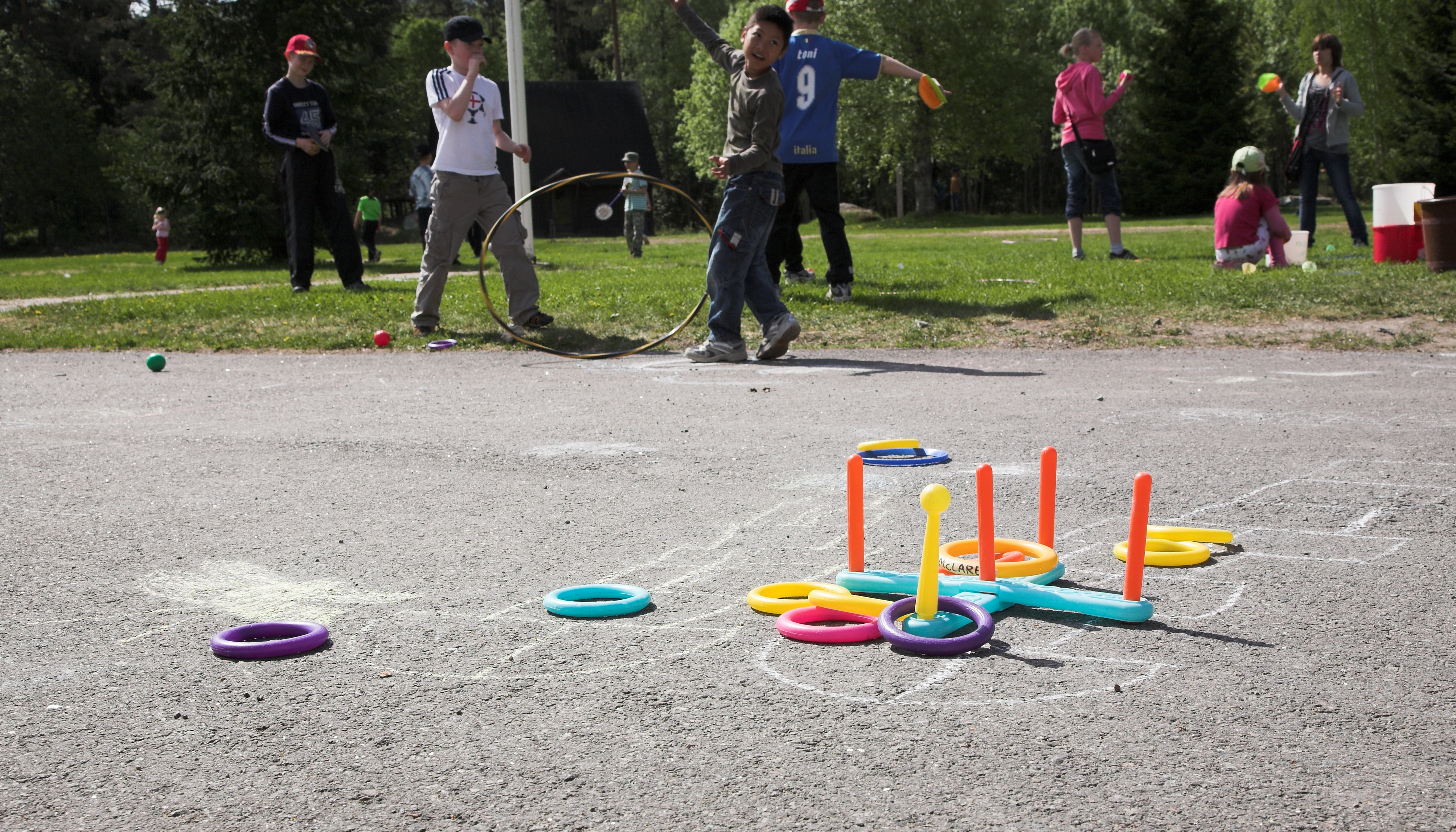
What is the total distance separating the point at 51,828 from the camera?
7.25 ft

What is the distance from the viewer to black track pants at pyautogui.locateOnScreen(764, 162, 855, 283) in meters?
10.0

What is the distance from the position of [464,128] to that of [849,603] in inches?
271

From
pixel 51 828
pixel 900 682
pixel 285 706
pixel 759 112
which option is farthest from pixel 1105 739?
pixel 759 112

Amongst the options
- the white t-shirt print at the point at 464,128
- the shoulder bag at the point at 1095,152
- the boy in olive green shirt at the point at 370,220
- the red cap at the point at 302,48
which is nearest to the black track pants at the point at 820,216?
the white t-shirt print at the point at 464,128

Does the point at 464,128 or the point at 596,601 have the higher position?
the point at 464,128

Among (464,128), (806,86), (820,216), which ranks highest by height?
(806,86)

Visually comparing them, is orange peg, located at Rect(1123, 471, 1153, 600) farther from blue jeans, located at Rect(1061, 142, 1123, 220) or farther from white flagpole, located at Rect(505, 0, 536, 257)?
white flagpole, located at Rect(505, 0, 536, 257)

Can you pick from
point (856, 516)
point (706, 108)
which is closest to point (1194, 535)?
point (856, 516)

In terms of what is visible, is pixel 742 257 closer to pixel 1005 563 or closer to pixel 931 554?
pixel 1005 563

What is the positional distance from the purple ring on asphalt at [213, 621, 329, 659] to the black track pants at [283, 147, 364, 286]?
923cm

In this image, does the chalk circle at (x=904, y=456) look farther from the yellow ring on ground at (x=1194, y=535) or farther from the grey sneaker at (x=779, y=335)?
the grey sneaker at (x=779, y=335)

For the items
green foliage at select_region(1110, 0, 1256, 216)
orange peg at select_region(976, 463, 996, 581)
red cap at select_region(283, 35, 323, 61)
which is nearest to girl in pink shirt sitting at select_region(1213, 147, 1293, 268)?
red cap at select_region(283, 35, 323, 61)

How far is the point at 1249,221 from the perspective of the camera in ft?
39.2

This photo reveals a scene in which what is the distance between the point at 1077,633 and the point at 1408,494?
2.02 metres
